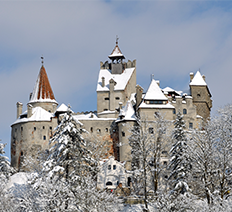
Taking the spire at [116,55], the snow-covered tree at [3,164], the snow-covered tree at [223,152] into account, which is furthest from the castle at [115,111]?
the snow-covered tree at [223,152]

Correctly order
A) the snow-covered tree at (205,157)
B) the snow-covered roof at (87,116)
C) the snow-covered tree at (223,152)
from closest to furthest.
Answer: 1. the snow-covered tree at (223,152)
2. the snow-covered tree at (205,157)
3. the snow-covered roof at (87,116)

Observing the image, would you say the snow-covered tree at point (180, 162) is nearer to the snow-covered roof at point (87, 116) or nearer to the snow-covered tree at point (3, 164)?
the snow-covered tree at point (3, 164)

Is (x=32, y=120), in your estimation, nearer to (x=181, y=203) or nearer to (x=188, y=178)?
(x=188, y=178)

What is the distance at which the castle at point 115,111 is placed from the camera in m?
64.4

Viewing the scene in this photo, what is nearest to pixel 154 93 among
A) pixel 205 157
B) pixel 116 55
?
pixel 116 55

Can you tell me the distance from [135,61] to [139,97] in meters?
14.1

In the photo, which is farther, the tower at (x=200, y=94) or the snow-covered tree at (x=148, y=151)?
the tower at (x=200, y=94)

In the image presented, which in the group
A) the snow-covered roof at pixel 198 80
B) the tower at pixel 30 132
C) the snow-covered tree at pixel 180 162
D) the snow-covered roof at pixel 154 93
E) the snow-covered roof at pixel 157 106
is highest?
the snow-covered roof at pixel 198 80

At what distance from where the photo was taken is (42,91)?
78312mm

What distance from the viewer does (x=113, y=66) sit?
79000mm

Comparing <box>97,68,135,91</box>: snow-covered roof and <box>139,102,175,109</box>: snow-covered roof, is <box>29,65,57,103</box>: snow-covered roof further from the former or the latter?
<box>139,102,175,109</box>: snow-covered roof

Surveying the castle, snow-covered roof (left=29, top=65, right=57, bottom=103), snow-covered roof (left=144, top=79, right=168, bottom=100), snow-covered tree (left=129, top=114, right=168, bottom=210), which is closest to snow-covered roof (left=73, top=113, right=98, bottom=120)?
the castle

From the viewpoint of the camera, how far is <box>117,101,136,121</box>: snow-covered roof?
214ft

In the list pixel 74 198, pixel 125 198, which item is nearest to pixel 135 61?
pixel 125 198
